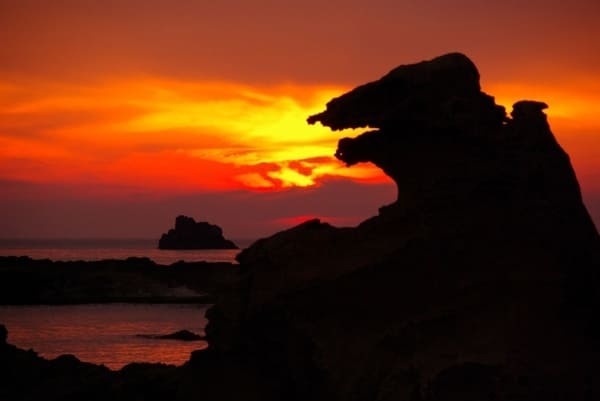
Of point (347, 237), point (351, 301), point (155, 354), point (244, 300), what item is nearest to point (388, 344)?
point (351, 301)

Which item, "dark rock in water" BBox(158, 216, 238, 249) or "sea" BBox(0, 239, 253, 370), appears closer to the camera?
"sea" BBox(0, 239, 253, 370)

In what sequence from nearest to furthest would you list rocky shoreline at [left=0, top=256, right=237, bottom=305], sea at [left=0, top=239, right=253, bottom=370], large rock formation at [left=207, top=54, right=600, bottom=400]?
large rock formation at [left=207, top=54, right=600, bottom=400] → sea at [left=0, top=239, right=253, bottom=370] → rocky shoreline at [left=0, top=256, right=237, bottom=305]

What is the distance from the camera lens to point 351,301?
10859 mm

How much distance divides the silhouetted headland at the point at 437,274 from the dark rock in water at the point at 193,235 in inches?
6019

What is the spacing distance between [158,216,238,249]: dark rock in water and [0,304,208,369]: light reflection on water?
366 ft

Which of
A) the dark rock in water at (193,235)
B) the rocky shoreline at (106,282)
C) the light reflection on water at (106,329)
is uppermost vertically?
the dark rock in water at (193,235)

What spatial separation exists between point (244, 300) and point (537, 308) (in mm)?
4353

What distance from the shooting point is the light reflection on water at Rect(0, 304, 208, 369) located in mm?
28642

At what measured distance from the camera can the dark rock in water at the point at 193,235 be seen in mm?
164125

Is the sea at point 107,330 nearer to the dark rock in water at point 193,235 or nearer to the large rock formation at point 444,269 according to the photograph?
the large rock formation at point 444,269

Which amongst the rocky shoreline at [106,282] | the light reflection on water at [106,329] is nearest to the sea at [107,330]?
the light reflection on water at [106,329]

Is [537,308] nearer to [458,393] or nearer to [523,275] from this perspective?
[523,275]

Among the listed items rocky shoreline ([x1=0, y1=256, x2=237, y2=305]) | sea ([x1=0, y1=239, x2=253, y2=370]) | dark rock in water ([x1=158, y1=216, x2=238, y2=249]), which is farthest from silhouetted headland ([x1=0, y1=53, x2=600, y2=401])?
dark rock in water ([x1=158, y1=216, x2=238, y2=249])

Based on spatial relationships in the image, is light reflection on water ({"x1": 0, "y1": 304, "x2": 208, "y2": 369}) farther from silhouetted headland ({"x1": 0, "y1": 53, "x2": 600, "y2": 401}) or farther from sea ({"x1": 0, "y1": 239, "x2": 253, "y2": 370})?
silhouetted headland ({"x1": 0, "y1": 53, "x2": 600, "y2": 401})
